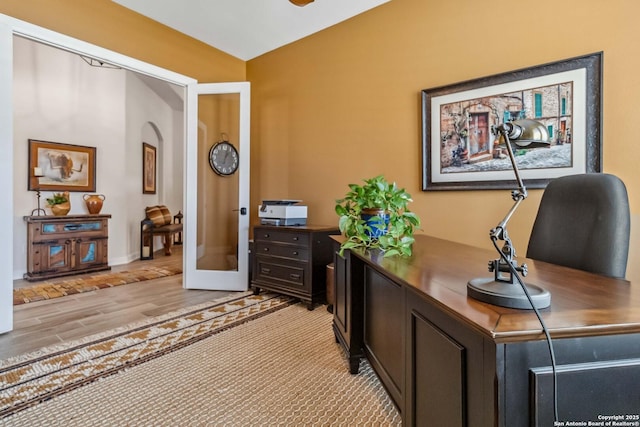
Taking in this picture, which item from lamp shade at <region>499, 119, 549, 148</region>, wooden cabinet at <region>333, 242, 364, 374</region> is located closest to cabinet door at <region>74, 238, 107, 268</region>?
wooden cabinet at <region>333, 242, 364, 374</region>

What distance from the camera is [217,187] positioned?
376 centimetres

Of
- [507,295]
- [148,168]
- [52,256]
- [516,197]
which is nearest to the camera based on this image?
[507,295]

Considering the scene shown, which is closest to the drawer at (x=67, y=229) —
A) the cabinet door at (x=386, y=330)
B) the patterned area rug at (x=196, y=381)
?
the patterned area rug at (x=196, y=381)

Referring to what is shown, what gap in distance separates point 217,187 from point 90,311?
1.74 metres

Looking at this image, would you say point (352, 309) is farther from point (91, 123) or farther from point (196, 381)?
point (91, 123)

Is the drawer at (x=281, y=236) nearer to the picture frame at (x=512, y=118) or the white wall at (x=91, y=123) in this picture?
the picture frame at (x=512, y=118)

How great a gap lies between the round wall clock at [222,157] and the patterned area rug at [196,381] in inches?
73.9

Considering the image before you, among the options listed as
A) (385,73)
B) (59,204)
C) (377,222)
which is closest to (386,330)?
(377,222)

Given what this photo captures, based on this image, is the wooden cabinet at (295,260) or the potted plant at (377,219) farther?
the wooden cabinet at (295,260)

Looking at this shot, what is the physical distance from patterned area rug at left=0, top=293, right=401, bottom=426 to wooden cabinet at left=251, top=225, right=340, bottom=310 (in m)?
0.52

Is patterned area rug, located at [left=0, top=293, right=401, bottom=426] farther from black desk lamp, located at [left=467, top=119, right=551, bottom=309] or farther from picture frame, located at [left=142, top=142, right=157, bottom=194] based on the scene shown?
picture frame, located at [left=142, top=142, right=157, bottom=194]

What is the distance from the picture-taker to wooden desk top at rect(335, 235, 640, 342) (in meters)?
0.62

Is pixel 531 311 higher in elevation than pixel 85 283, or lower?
higher

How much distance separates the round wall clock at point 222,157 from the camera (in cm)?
373
